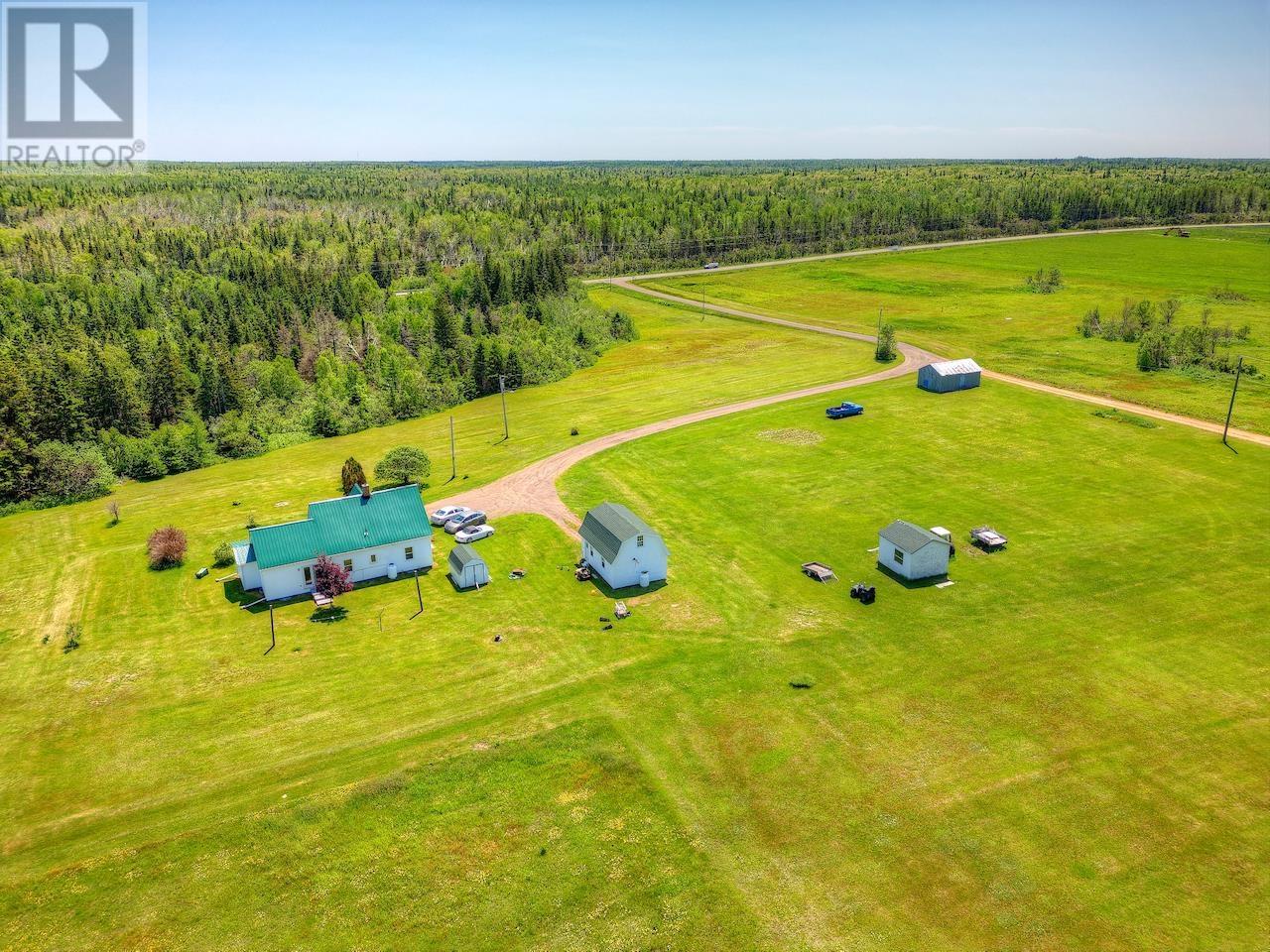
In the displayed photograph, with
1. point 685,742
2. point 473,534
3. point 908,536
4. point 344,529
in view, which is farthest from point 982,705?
point 344,529

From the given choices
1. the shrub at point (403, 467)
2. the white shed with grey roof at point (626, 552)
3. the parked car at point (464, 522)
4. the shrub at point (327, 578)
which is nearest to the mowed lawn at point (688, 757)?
the shrub at point (327, 578)

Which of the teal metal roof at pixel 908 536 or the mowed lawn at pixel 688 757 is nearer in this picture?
the mowed lawn at pixel 688 757

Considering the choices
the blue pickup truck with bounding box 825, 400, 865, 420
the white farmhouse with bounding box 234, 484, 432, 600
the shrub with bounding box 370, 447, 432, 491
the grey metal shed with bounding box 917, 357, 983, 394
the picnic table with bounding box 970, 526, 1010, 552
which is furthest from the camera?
the grey metal shed with bounding box 917, 357, 983, 394

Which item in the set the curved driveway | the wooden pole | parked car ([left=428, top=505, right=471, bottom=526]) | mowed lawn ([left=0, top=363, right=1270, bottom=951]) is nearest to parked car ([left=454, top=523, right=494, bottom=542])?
mowed lawn ([left=0, top=363, right=1270, bottom=951])

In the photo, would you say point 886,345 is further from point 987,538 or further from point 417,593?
point 417,593

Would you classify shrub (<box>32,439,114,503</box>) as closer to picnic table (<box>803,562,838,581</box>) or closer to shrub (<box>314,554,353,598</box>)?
shrub (<box>314,554,353,598</box>)

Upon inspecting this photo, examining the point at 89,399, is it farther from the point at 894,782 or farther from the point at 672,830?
the point at 894,782

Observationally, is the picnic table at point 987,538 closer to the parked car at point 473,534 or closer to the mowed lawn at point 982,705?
the mowed lawn at point 982,705

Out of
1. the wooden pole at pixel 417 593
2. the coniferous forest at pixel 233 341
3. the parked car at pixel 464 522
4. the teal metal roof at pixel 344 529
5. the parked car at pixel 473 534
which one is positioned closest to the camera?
the wooden pole at pixel 417 593
